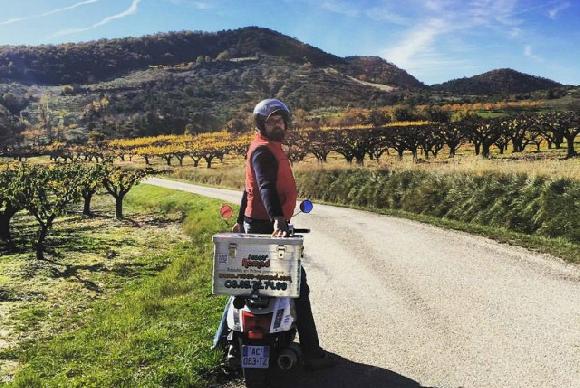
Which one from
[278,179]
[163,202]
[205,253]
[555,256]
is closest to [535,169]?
[555,256]

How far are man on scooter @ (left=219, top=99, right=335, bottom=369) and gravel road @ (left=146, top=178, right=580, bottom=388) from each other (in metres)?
0.41

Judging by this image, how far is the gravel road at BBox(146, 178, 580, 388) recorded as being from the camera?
554cm

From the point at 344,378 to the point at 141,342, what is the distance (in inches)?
119

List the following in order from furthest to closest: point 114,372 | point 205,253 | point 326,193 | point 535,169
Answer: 1. point 326,193
2. point 535,169
3. point 205,253
4. point 114,372

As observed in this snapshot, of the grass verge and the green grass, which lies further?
the grass verge

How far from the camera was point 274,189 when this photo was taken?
196 inches

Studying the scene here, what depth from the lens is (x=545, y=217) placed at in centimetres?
1491

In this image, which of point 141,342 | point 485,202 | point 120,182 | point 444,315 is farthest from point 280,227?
point 120,182

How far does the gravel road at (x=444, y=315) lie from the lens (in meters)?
5.54

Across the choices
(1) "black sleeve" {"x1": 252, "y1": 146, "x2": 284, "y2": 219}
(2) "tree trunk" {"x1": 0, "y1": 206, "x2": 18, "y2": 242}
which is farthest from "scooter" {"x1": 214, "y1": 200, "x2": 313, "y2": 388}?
(2) "tree trunk" {"x1": 0, "y1": 206, "x2": 18, "y2": 242}

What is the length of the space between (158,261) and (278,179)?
13823 millimetres

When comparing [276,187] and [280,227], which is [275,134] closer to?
[276,187]

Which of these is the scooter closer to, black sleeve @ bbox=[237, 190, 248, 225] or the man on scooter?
the man on scooter

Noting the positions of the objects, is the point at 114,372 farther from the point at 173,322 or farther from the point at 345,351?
the point at 345,351
